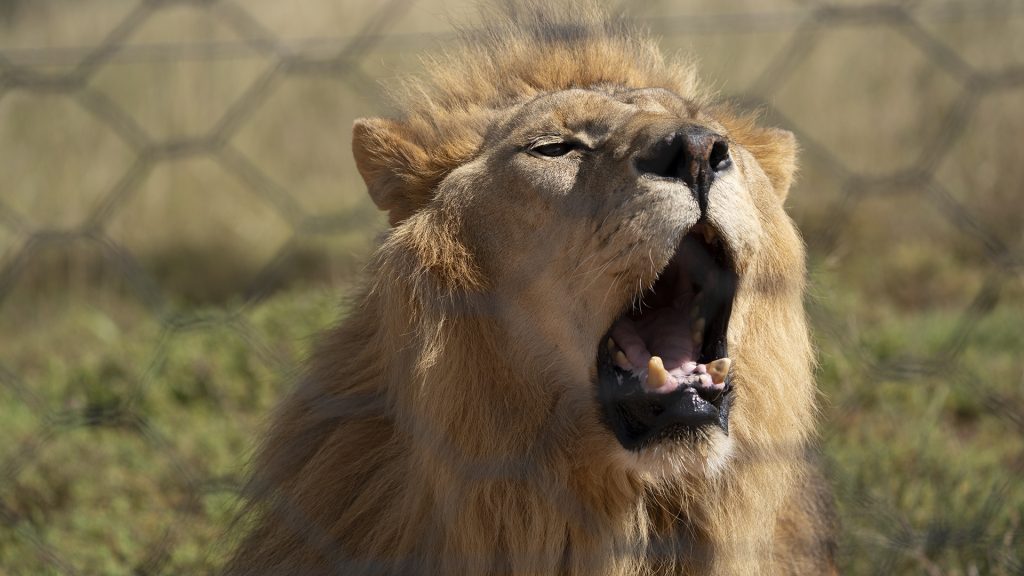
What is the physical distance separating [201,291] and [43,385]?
3.44 feet

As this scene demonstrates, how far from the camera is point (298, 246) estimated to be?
4891 millimetres

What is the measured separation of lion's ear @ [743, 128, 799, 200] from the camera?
Result: 2.01m

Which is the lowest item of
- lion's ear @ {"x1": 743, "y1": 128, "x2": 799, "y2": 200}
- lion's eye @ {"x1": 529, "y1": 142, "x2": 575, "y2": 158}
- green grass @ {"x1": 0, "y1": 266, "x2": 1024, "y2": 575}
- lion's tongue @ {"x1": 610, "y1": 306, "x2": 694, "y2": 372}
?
green grass @ {"x1": 0, "y1": 266, "x2": 1024, "y2": 575}

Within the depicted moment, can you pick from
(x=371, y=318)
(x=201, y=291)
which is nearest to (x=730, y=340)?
(x=371, y=318)

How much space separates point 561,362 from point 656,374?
0.15 m

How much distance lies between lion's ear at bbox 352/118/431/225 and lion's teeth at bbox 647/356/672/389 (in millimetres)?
466

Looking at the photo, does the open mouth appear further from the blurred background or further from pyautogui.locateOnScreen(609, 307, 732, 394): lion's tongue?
the blurred background

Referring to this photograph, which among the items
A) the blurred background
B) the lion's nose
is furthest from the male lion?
Answer: the blurred background

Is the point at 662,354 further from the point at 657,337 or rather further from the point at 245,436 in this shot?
the point at 245,436

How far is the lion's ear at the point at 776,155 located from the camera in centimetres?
201

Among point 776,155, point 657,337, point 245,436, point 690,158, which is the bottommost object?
point 245,436

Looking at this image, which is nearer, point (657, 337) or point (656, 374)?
point (656, 374)

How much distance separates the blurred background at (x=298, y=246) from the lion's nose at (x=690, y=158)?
571 millimetres

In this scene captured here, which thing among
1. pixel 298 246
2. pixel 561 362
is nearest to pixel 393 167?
pixel 561 362
